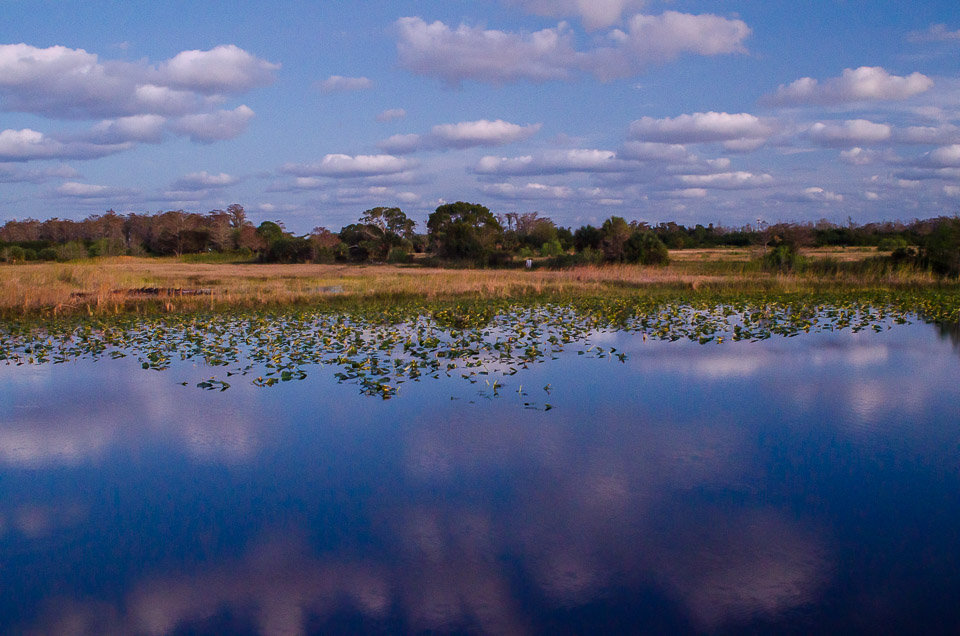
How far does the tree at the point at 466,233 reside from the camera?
55.4m

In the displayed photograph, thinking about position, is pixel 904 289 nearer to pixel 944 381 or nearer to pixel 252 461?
pixel 944 381

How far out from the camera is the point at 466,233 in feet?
183

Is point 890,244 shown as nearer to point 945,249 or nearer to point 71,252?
point 945,249

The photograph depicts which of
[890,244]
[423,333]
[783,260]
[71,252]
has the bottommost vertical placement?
[423,333]

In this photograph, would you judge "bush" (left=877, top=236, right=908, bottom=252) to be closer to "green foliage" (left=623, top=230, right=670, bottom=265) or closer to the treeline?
the treeline

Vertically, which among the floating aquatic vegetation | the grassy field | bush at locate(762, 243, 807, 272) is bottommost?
the floating aquatic vegetation

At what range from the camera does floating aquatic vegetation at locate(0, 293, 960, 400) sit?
13555 mm

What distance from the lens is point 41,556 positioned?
5910 millimetres

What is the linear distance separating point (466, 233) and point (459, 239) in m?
0.79

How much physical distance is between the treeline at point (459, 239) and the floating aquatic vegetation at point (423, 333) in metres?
16.2

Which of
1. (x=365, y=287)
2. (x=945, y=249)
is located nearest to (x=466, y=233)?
(x=365, y=287)

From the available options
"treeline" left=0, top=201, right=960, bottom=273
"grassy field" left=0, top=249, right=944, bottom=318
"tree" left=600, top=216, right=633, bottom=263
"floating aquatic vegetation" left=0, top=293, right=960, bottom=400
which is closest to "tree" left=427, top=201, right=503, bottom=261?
"treeline" left=0, top=201, right=960, bottom=273

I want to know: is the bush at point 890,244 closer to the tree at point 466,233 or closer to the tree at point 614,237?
the tree at point 614,237

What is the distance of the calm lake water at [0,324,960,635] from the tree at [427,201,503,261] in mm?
44089
